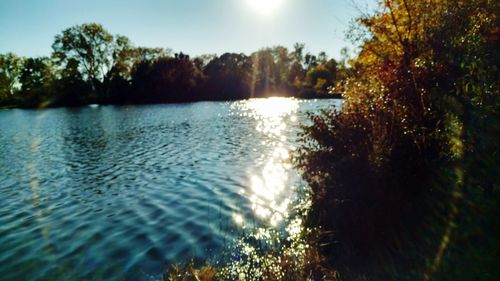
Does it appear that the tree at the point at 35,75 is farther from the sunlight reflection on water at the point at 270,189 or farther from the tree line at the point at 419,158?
the tree line at the point at 419,158

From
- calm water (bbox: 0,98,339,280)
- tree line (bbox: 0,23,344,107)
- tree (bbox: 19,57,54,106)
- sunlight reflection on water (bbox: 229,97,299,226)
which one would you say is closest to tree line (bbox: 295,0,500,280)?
sunlight reflection on water (bbox: 229,97,299,226)

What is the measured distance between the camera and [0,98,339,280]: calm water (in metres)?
9.37

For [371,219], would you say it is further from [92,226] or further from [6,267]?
[6,267]

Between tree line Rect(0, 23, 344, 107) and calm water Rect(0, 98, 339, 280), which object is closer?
calm water Rect(0, 98, 339, 280)

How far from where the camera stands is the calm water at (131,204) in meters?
9.37

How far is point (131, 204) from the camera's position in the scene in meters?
14.0

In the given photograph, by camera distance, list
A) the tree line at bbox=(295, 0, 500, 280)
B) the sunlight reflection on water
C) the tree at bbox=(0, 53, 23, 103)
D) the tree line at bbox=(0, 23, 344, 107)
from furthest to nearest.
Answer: the tree at bbox=(0, 53, 23, 103)
the tree line at bbox=(0, 23, 344, 107)
the sunlight reflection on water
the tree line at bbox=(295, 0, 500, 280)

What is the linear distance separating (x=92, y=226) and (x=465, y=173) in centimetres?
1131

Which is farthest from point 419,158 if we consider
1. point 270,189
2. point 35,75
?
point 35,75

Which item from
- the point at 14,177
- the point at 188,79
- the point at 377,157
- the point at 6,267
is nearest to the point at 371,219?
the point at 377,157

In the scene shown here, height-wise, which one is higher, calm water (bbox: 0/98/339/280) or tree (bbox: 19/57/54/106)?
tree (bbox: 19/57/54/106)

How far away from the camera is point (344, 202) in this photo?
30.3ft

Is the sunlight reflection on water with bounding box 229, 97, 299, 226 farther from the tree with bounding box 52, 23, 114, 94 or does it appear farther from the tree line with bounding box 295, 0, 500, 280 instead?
the tree with bounding box 52, 23, 114, 94

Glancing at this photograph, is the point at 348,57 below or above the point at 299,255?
above
